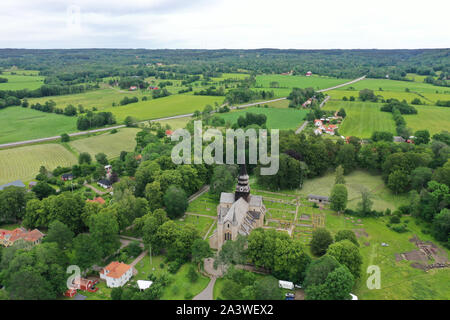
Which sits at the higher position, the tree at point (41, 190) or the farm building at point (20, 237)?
the tree at point (41, 190)

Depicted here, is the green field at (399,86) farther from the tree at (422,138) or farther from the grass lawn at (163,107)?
the tree at (422,138)

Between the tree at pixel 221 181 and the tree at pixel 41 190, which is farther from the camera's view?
Answer: the tree at pixel 221 181

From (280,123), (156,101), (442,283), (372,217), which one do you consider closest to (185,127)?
(280,123)

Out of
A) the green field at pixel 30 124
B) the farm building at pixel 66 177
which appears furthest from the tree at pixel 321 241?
the green field at pixel 30 124

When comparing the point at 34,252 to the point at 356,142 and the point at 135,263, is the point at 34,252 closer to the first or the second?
the point at 135,263

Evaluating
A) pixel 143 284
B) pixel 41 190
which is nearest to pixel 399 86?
pixel 41 190

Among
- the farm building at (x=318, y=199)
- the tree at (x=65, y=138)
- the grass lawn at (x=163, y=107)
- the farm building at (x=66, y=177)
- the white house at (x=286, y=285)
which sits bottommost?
the white house at (x=286, y=285)

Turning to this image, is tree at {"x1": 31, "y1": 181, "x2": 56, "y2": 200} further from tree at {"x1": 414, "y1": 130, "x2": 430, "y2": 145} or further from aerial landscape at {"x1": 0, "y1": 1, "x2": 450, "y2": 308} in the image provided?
tree at {"x1": 414, "y1": 130, "x2": 430, "y2": 145}
